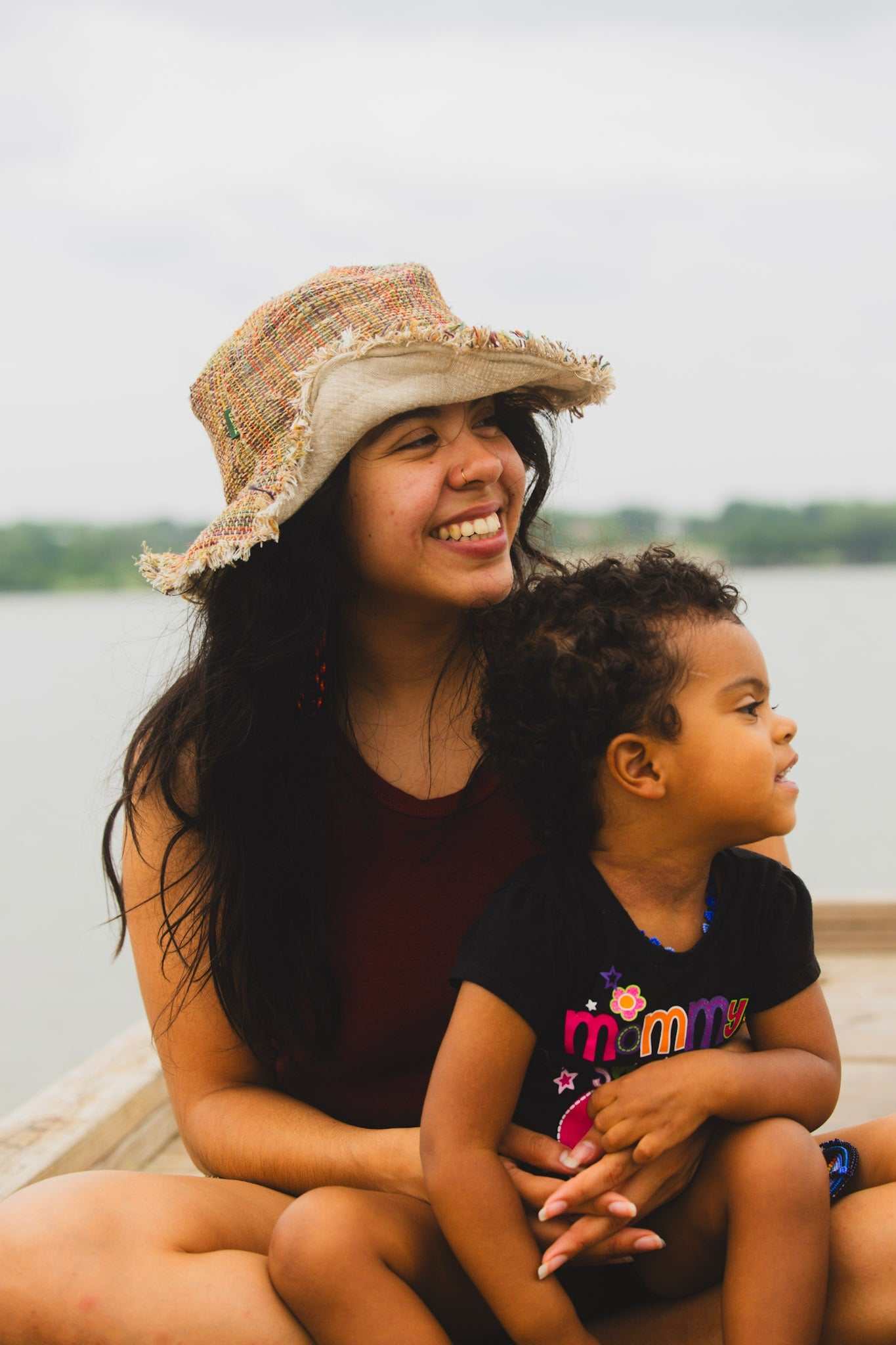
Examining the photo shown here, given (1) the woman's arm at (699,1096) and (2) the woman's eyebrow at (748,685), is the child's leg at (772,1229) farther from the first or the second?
(2) the woman's eyebrow at (748,685)

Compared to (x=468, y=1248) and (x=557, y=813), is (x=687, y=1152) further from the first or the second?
(x=557, y=813)

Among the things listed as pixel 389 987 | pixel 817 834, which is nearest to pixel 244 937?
pixel 389 987

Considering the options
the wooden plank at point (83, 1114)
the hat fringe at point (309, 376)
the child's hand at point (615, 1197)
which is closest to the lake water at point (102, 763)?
the hat fringe at point (309, 376)

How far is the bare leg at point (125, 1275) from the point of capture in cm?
146

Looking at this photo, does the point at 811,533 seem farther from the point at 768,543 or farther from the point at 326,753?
the point at 326,753

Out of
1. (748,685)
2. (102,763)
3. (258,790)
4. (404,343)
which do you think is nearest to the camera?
(748,685)

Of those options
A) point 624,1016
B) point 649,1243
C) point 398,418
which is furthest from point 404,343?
point 649,1243

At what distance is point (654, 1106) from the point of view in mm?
1438

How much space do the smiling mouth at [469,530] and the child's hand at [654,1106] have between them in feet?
2.13

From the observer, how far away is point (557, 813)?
5.12ft

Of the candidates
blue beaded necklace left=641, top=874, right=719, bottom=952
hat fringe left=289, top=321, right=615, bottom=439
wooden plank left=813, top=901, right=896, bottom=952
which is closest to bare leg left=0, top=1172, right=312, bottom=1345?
blue beaded necklace left=641, top=874, right=719, bottom=952

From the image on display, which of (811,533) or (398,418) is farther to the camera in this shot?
(811,533)

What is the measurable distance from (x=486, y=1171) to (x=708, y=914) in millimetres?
357

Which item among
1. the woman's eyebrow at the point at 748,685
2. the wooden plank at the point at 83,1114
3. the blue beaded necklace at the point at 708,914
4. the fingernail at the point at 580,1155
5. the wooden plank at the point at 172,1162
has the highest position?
the woman's eyebrow at the point at 748,685
